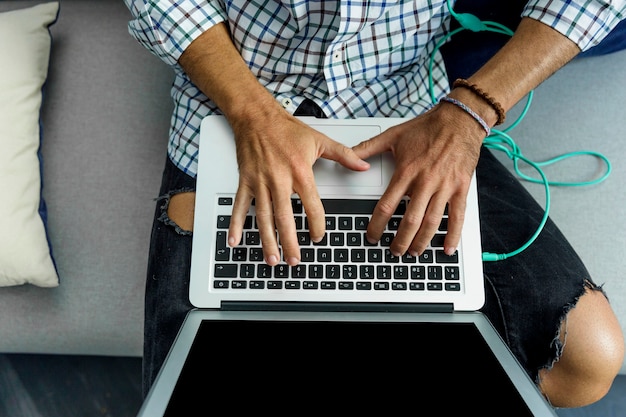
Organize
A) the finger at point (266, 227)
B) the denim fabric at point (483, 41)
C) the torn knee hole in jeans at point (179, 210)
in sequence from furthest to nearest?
the denim fabric at point (483, 41), the torn knee hole in jeans at point (179, 210), the finger at point (266, 227)

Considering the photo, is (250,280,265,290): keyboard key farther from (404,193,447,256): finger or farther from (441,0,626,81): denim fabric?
(441,0,626,81): denim fabric

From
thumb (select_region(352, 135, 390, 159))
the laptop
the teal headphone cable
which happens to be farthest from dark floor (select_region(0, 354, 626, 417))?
thumb (select_region(352, 135, 390, 159))

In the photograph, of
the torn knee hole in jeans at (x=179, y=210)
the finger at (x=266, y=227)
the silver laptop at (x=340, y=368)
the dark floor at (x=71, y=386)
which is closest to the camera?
the silver laptop at (x=340, y=368)

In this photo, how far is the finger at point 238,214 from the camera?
70 cm

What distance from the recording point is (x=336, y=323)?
2.18 feet

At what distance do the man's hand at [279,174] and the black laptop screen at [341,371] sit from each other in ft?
0.39

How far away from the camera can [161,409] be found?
56 cm

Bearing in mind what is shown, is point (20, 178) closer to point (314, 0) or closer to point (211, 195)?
point (211, 195)

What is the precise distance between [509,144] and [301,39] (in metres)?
0.50

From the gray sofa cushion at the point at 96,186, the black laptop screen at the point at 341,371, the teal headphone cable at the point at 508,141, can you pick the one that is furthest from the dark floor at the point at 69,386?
the teal headphone cable at the point at 508,141

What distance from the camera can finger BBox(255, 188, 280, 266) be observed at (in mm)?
688

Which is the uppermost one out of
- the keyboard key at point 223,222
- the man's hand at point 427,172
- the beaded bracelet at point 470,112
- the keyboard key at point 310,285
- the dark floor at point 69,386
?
the beaded bracelet at point 470,112

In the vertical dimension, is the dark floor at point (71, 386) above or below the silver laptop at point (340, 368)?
below

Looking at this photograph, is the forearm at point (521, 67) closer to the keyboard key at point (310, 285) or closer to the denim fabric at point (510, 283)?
the denim fabric at point (510, 283)
